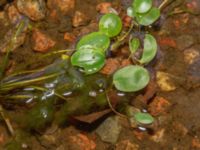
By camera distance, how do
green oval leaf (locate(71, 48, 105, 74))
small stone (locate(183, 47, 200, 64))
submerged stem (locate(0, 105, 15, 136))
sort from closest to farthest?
green oval leaf (locate(71, 48, 105, 74)) → submerged stem (locate(0, 105, 15, 136)) → small stone (locate(183, 47, 200, 64))

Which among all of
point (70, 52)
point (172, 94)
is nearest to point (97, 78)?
point (70, 52)

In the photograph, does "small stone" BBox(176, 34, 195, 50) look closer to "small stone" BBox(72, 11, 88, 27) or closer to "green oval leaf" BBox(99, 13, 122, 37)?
"green oval leaf" BBox(99, 13, 122, 37)

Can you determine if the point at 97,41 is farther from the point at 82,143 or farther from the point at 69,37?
the point at 82,143

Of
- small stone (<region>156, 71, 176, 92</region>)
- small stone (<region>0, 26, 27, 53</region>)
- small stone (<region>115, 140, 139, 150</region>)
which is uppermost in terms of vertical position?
small stone (<region>0, 26, 27, 53</region>)

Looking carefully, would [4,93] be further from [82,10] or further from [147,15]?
[147,15]

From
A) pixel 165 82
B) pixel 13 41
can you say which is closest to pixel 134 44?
pixel 165 82

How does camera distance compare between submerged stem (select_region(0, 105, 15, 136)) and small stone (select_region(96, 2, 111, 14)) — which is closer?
submerged stem (select_region(0, 105, 15, 136))

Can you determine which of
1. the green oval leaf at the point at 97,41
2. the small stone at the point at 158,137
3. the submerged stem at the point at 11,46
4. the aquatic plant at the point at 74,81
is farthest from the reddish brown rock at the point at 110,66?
the submerged stem at the point at 11,46

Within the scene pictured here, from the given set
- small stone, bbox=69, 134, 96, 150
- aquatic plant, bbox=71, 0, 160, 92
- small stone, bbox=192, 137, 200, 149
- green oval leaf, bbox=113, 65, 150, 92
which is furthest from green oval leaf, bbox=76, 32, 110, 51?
small stone, bbox=192, 137, 200, 149

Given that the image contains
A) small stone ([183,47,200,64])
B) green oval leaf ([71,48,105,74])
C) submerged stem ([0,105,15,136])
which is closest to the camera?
green oval leaf ([71,48,105,74])
